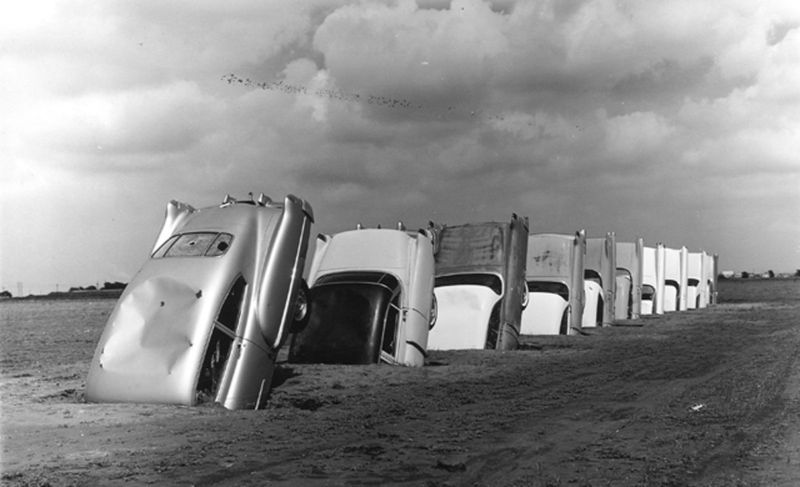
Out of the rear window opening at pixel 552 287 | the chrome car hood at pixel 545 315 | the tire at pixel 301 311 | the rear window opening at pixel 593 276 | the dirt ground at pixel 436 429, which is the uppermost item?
the rear window opening at pixel 593 276

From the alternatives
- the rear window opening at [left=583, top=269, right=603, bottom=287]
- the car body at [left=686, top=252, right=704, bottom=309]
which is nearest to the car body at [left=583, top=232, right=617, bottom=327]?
the rear window opening at [left=583, top=269, right=603, bottom=287]

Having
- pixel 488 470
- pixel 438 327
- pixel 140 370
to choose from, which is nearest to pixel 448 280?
pixel 438 327

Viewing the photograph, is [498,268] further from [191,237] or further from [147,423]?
[147,423]

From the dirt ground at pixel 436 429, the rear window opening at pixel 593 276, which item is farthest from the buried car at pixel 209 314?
the rear window opening at pixel 593 276

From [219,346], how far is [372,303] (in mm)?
4311

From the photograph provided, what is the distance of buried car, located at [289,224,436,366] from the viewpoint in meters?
13.1

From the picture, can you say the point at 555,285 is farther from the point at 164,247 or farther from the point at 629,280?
the point at 164,247

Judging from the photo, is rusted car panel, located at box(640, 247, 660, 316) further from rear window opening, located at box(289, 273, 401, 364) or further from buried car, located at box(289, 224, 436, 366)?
rear window opening, located at box(289, 273, 401, 364)

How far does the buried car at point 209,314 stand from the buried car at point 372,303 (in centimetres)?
282

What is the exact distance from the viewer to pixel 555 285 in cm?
2222

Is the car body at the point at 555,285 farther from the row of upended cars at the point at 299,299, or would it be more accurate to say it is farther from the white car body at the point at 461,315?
the white car body at the point at 461,315

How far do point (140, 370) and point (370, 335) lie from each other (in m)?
4.86

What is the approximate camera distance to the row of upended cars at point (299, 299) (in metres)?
8.90

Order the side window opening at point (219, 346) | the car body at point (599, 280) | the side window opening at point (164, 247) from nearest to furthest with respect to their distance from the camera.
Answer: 1. the side window opening at point (219, 346)
2. the side window opening at point (164, 247)
3. the car body at point (599, 280)
